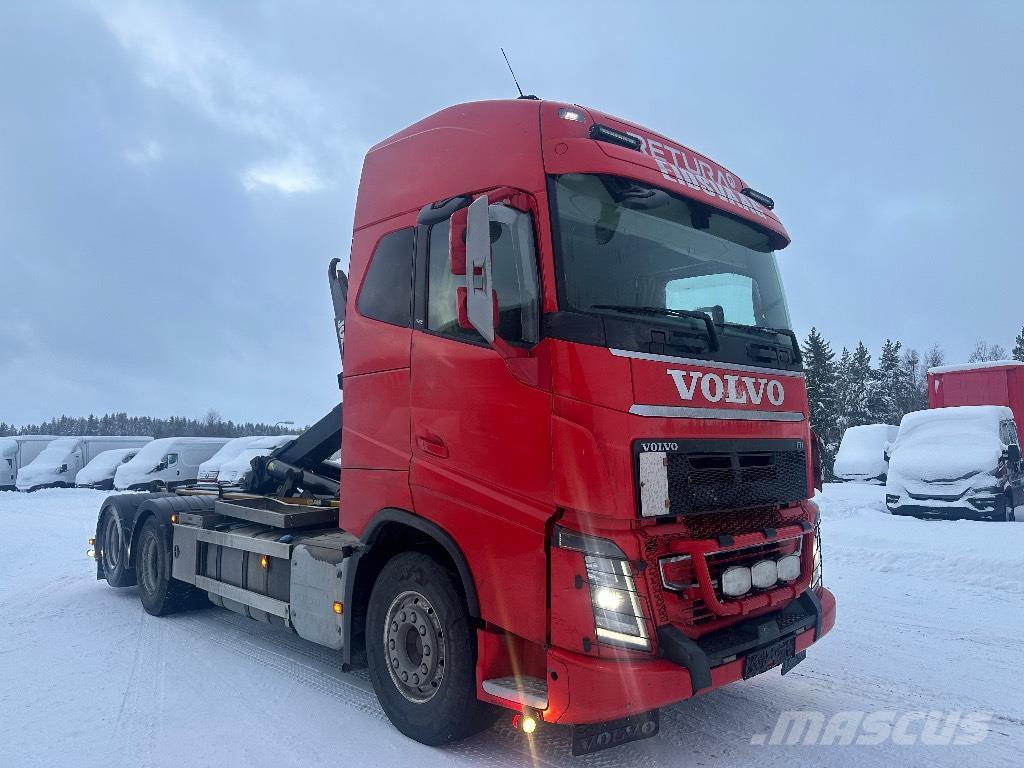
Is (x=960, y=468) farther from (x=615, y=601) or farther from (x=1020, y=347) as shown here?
(x=1020, y=347)

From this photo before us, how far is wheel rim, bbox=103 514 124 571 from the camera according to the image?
7921mm

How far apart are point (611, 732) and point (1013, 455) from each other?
1299 centimetres

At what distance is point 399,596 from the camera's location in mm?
4102

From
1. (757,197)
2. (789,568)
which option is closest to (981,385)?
(757,197)

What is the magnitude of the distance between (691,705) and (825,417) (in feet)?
139

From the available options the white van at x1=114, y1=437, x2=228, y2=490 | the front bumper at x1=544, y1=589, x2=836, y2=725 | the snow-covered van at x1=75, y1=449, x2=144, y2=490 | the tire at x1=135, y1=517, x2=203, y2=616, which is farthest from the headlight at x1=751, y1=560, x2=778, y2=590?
the snow-covered van at x1=75, y1=449, x2=144, y2=490

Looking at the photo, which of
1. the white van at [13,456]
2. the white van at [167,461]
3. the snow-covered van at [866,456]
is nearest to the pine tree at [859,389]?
the snow-covered van at [866,456]

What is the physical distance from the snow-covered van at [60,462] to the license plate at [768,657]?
1086 inches

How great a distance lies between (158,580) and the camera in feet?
23.5

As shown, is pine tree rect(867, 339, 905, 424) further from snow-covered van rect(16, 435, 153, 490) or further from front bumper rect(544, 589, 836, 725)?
front bumper rect(544, 589, 836, 725)

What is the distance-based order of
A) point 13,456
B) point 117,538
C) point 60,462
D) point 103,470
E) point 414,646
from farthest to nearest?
1. point 13,456
2. point 60,462
3. point 103,470
4. point 117,538
5. point 414,646

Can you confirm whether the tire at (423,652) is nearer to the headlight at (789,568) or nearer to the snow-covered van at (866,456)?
the headlight at (789,568)

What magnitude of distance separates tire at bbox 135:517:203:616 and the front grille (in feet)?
18.2

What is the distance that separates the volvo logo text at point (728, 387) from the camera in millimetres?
3547
